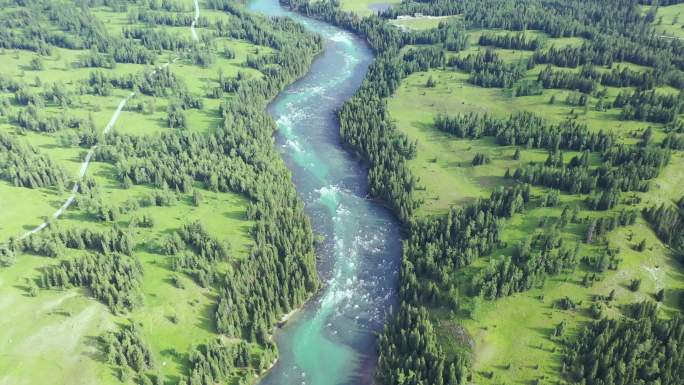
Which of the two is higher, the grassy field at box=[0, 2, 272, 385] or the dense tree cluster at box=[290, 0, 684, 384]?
the dense tree cluster at box=[290, 0, 684, 384]

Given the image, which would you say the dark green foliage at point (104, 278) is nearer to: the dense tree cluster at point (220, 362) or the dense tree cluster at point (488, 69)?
the dense tree cluster at point (220, 362)

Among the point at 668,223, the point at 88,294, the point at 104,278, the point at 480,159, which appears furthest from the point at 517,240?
the point at 88,294

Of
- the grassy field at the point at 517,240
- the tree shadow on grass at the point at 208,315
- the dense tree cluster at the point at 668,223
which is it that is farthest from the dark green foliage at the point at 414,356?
the dense tree cluster at the point at 668,223

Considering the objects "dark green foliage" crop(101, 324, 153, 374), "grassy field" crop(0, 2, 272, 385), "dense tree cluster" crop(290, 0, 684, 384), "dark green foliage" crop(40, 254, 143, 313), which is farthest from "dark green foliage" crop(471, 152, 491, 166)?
"dark green foliage" crop(101, 324, 153, 374)

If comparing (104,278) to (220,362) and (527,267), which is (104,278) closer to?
(220,362)

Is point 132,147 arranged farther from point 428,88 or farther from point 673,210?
point 673,210

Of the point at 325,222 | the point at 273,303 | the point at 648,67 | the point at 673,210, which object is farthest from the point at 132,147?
the point at 648,67

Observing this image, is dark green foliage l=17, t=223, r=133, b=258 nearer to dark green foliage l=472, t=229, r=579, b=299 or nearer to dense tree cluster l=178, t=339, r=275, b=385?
dense tree cluster l=178, t=339, r=275, b=385
